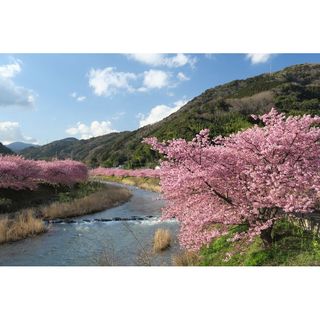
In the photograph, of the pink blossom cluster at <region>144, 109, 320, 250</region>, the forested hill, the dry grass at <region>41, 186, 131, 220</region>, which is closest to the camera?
the pink blossom cluster at <region>144, 109, 320, 250</region>

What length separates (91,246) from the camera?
32.6 ft

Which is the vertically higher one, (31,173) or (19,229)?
(31,173)

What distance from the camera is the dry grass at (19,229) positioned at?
10.4 meters

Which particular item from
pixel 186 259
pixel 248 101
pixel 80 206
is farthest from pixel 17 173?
pixel 186 259

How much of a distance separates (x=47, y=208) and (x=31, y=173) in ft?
10.6

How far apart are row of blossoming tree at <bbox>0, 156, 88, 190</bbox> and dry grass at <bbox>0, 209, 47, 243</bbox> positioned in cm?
476

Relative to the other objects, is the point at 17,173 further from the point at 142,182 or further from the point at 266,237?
the point at 142,182

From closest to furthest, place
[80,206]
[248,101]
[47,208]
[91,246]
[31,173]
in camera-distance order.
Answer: [91,246] < [47,208] < [80,206] < [248,101] < [31,173]

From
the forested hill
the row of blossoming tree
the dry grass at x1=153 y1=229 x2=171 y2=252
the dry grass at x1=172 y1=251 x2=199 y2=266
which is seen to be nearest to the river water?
the dry grass at x1=153 y1=229 x2=171 y2=252

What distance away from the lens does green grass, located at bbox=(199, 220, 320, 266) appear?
6.17 m

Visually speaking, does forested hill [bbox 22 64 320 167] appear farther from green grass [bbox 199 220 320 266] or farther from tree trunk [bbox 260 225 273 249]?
tree trunk [bbox 260 225 273 249]

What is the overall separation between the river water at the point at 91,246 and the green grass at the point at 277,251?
117 centimetres

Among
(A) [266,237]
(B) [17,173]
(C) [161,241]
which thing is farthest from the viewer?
(B) [17,173]
